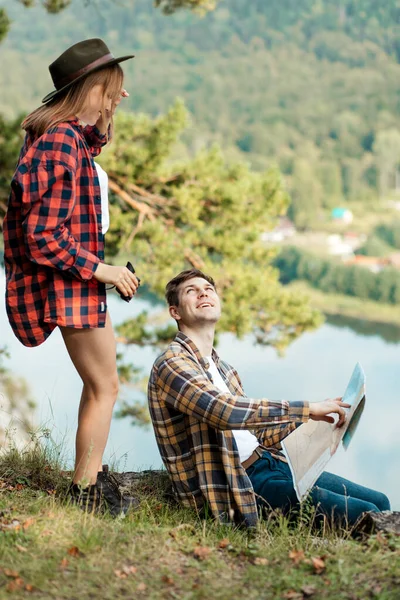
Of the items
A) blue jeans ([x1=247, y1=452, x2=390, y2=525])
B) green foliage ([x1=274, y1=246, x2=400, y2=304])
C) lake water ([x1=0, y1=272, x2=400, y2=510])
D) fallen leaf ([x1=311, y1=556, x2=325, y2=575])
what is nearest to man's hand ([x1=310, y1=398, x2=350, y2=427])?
blue jeans ([x1=247, y1=452, x2=390, y2=525])

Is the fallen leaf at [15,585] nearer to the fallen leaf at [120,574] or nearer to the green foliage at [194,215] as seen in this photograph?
the fallen leaf at [120,574]

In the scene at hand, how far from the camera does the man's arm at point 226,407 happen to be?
7.40 ft

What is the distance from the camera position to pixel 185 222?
6941 millimetres

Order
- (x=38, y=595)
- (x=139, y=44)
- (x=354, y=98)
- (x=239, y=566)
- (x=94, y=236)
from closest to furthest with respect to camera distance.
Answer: (x=38, y=595)
(x=239, y=566)
(x=94, y=236)
(x=354, y=98)
(x=139, y=44)

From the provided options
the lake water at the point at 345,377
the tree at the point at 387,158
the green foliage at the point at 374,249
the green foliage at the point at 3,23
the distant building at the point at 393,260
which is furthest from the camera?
the tree at the point at 387,158

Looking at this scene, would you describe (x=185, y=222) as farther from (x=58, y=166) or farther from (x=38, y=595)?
(x=38, y=595)

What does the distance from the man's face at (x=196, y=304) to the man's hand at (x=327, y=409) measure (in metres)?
0.46

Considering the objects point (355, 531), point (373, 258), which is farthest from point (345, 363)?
point (355, 531)

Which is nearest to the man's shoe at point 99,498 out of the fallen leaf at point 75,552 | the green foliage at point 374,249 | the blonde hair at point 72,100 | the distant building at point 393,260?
the fallen leaf at point 75,552

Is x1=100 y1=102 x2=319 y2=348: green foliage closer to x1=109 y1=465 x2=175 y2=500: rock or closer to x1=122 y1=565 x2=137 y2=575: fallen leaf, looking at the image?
x1=109 y1=465 x2=175 y2=500: rock

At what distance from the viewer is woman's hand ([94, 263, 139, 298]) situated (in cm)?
223

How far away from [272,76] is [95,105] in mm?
50124

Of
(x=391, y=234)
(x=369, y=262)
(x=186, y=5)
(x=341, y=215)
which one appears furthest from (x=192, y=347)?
(x=391, y=234)

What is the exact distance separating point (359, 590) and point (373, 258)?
32.0m
